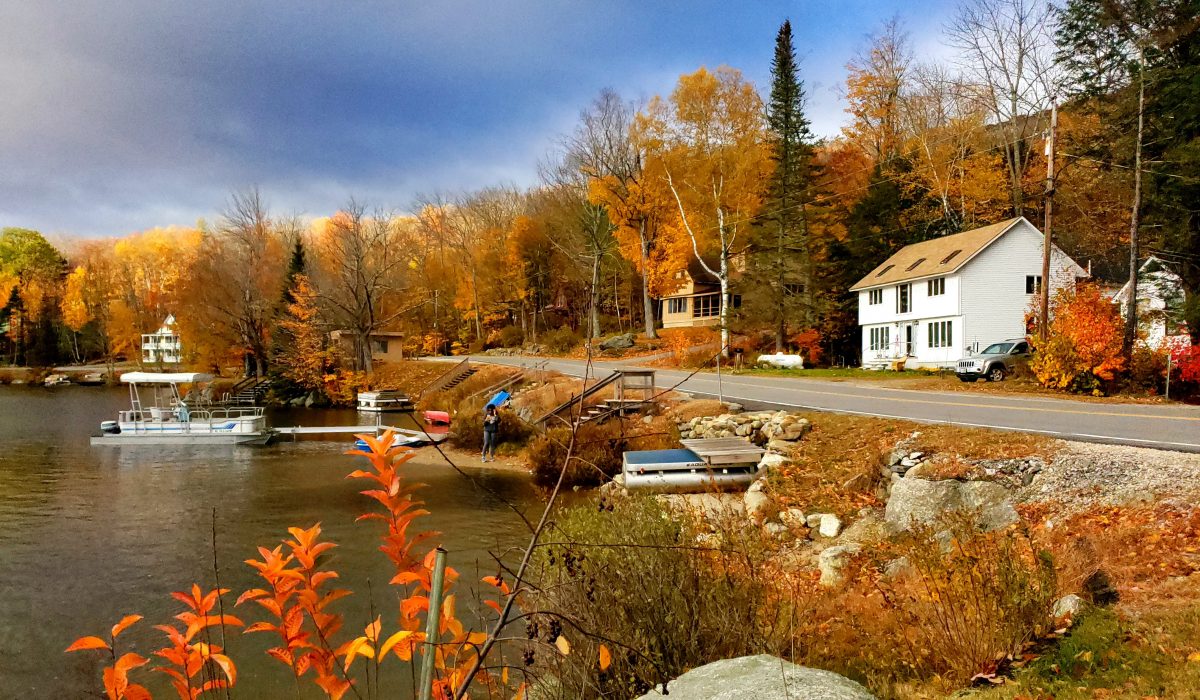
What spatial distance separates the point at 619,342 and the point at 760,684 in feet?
129

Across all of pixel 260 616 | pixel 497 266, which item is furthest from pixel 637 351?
pixel 260 616

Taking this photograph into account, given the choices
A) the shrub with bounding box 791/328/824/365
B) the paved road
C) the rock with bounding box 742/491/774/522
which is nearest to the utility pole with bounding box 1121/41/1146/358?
the paved road

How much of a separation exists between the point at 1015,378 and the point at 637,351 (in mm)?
22876

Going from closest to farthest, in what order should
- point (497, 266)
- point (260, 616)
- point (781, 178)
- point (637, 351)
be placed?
point (260, 616) < point (781, 178) < point (637, 351) < point (497, 266)

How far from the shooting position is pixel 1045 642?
4.45m

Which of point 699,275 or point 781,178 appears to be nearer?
point 781,178

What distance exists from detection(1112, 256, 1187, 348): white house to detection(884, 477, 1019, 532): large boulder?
1445 centimetres

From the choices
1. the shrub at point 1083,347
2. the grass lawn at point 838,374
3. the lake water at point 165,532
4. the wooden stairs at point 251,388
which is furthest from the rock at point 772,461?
the wooden stairs at point 251,388

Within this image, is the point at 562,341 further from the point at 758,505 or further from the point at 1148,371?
the point at 758,505

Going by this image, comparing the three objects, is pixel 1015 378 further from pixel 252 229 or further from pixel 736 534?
pixel 252 229

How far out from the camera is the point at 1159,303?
2709cm

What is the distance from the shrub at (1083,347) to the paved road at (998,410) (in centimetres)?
239

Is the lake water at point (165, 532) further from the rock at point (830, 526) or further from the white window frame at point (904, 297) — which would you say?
the white window frame at point (904, 297)

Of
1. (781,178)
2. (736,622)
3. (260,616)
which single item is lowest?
(260,616)
